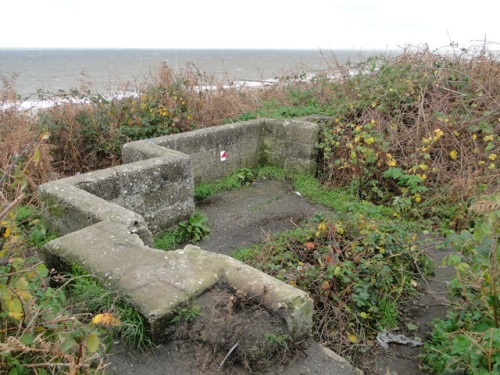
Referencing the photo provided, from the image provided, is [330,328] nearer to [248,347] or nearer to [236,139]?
[248,347]

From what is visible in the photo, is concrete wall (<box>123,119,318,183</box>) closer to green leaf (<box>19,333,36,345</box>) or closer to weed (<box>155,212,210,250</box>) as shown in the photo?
weed (<box>155,212,210,250</box>)

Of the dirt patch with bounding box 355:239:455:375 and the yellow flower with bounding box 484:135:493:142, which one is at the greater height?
the yellow flower with bounding box 484:135:493:142

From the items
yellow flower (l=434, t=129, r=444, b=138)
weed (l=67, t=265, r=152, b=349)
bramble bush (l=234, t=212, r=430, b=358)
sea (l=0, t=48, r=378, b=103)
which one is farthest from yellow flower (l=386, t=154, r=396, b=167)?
weed (l=67, t=265, r=152, b=349)

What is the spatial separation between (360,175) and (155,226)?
10.2 ft

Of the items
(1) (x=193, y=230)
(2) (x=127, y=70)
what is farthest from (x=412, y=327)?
(2) (x=127, y=70)

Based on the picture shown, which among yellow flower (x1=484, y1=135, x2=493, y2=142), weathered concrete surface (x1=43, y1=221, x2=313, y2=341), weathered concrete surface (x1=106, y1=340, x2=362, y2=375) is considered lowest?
weathered concrete surface (x1=106, y1=340, x2=362, y2=375)

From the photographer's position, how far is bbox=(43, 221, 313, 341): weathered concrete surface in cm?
254

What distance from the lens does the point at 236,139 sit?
22.1ft

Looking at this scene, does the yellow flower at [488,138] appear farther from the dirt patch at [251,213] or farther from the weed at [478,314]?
the weed at [478,314]

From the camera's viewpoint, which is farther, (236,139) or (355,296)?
(236,139)

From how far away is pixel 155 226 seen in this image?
4855mm

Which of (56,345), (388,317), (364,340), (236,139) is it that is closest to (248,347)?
(56,345)

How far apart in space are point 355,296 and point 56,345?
2486 mm

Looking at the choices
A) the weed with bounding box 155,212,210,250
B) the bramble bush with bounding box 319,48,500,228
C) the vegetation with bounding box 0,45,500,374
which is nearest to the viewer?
the vegetation with bounding box 0,45,500,374
